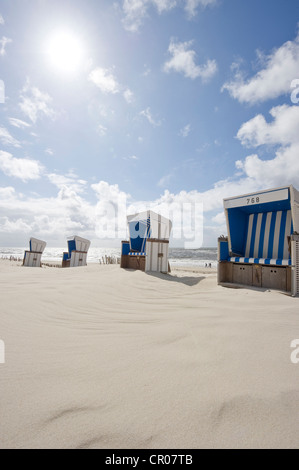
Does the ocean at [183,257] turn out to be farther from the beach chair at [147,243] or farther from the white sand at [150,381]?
the white sand at [150,381]

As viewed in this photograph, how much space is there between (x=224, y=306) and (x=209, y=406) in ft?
6.62

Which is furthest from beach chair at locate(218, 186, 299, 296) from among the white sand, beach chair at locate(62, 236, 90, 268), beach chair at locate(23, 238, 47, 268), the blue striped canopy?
beach chair at locate(23, 238, 47, 268)

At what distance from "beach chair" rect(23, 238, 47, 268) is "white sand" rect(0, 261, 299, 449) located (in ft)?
47.5

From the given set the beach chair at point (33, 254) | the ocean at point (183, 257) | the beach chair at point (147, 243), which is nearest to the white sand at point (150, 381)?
the beach chair at point (147, 243)

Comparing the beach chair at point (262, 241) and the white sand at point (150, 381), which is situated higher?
the beach chair at point (262, 241)

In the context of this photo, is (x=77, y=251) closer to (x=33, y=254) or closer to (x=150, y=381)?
(x=33, y=254)

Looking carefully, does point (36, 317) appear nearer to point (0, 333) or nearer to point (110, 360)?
point (0, 333)

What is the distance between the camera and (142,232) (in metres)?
11.0

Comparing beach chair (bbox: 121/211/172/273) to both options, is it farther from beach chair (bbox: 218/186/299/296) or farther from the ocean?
→ the ocean

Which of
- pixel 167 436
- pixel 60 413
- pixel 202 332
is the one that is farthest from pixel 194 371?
pixel 60 413

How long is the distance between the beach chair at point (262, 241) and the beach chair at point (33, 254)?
13.9 meters

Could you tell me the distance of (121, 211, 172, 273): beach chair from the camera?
28.8ft

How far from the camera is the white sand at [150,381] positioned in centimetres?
95
